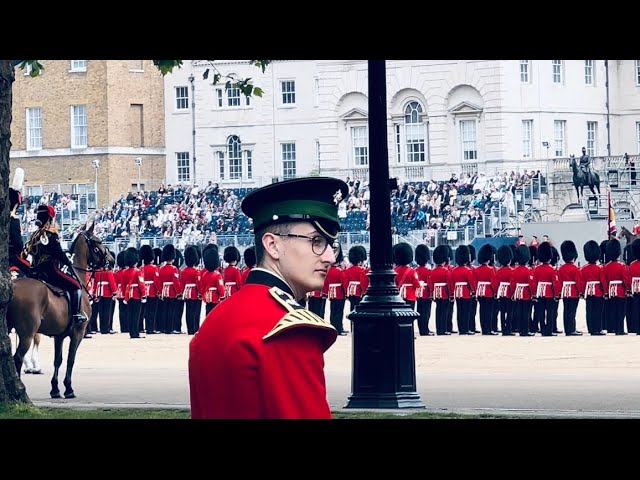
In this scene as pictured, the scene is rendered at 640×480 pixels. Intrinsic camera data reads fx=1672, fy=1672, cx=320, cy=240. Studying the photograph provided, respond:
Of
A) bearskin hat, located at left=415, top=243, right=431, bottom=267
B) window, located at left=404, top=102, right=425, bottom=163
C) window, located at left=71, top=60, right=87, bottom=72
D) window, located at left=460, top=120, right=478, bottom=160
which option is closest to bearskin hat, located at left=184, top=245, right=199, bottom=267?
bearskin hat, located at left=415, top=243, right=431, bottom=267

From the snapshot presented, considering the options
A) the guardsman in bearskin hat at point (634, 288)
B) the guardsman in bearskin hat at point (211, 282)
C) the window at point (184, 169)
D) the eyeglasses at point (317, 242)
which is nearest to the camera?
the eyeglasses at point (317, 242)

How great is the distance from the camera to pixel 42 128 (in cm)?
6594

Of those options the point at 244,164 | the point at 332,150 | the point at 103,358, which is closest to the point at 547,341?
the point at 103,358

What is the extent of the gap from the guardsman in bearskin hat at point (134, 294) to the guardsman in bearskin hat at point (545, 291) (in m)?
6.12

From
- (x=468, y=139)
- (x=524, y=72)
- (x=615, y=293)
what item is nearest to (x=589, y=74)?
(x=524, y=72)

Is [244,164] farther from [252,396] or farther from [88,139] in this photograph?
[252,396]

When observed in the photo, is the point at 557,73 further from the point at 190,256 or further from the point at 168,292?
the point at 168,292

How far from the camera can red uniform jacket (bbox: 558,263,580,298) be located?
23906 mm

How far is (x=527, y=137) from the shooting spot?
56.3 m

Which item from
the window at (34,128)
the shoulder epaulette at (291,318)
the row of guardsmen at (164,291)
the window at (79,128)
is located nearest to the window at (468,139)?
the window at (79,128)

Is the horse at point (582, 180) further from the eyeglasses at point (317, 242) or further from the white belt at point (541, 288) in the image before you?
the eyeglasses at point (317, 242)

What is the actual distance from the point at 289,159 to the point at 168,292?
3616 centimetres

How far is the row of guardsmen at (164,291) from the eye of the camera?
84.7ft
